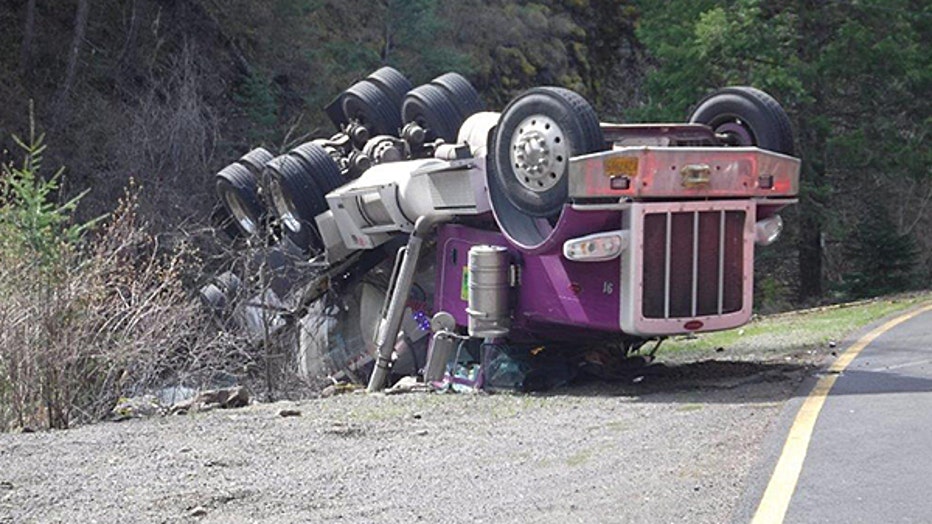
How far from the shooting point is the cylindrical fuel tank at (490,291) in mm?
9898

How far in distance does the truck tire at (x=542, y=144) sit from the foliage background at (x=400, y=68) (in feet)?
31.7

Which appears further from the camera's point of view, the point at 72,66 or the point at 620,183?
the point at 72,66

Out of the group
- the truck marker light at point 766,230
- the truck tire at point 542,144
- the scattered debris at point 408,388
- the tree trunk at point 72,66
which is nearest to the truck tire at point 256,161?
the scattered debris at point 408,388

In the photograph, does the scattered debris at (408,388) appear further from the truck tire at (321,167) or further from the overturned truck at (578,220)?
the truck tire at (321,167)

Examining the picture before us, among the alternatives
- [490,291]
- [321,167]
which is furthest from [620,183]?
[321,167]

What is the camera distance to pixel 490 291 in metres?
9.92

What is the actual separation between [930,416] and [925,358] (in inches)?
128

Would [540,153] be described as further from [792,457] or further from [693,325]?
[792,457]

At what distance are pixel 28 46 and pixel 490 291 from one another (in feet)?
56.7

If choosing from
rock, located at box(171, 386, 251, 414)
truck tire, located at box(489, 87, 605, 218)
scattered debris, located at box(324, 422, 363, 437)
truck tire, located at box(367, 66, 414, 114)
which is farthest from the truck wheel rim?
truck tire, located at box(367, 66, 414, 114)

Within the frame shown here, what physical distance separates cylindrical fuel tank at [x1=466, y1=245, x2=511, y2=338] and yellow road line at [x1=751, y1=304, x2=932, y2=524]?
96.1 inches

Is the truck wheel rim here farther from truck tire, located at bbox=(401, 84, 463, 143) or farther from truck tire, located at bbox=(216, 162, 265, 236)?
truck tire, located at bbox=(216, 162, 265, 236)

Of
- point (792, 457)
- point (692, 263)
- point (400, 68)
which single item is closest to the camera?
point (792, 457)

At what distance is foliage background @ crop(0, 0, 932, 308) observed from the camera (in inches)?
883
